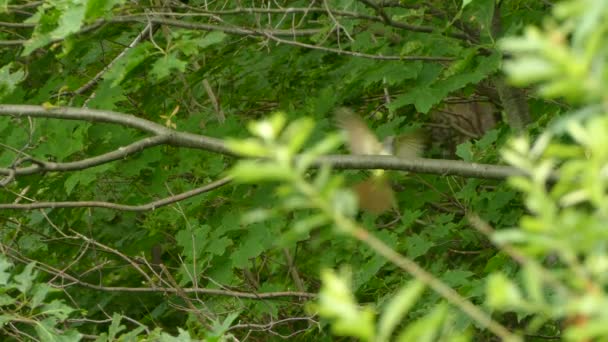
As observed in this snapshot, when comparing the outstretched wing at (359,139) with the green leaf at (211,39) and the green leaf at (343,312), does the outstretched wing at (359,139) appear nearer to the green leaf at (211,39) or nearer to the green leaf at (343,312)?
the green leaf at (211,39)

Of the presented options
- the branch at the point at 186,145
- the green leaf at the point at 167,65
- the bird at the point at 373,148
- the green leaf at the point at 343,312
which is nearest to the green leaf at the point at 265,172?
the green leaf at the point at 343,312

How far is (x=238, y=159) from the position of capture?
4621 mm

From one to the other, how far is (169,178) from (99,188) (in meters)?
0.34

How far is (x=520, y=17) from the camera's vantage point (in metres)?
4.39

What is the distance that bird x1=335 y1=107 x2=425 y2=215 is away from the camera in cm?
390

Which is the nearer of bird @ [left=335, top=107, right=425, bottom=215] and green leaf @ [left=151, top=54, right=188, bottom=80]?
green leaf @ [left=151, top=54, right=188, bottom=80]

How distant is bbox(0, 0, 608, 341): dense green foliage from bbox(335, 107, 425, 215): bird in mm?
141

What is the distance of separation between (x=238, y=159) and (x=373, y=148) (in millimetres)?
902

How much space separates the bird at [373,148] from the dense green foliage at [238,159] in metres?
Result: 0.14

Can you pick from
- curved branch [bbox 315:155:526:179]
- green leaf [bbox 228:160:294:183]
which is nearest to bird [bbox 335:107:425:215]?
curved branch [bbox 315:155:526:179]

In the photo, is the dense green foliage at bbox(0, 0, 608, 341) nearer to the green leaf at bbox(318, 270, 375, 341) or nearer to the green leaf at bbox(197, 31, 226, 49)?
the green leaf at bbox(197, 31, 226, 49)

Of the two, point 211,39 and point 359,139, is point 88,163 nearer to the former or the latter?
point 211,39

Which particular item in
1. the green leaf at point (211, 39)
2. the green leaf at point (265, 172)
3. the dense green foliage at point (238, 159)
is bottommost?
the dense green foliage at point (238, 159)

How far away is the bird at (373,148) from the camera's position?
153 inches
